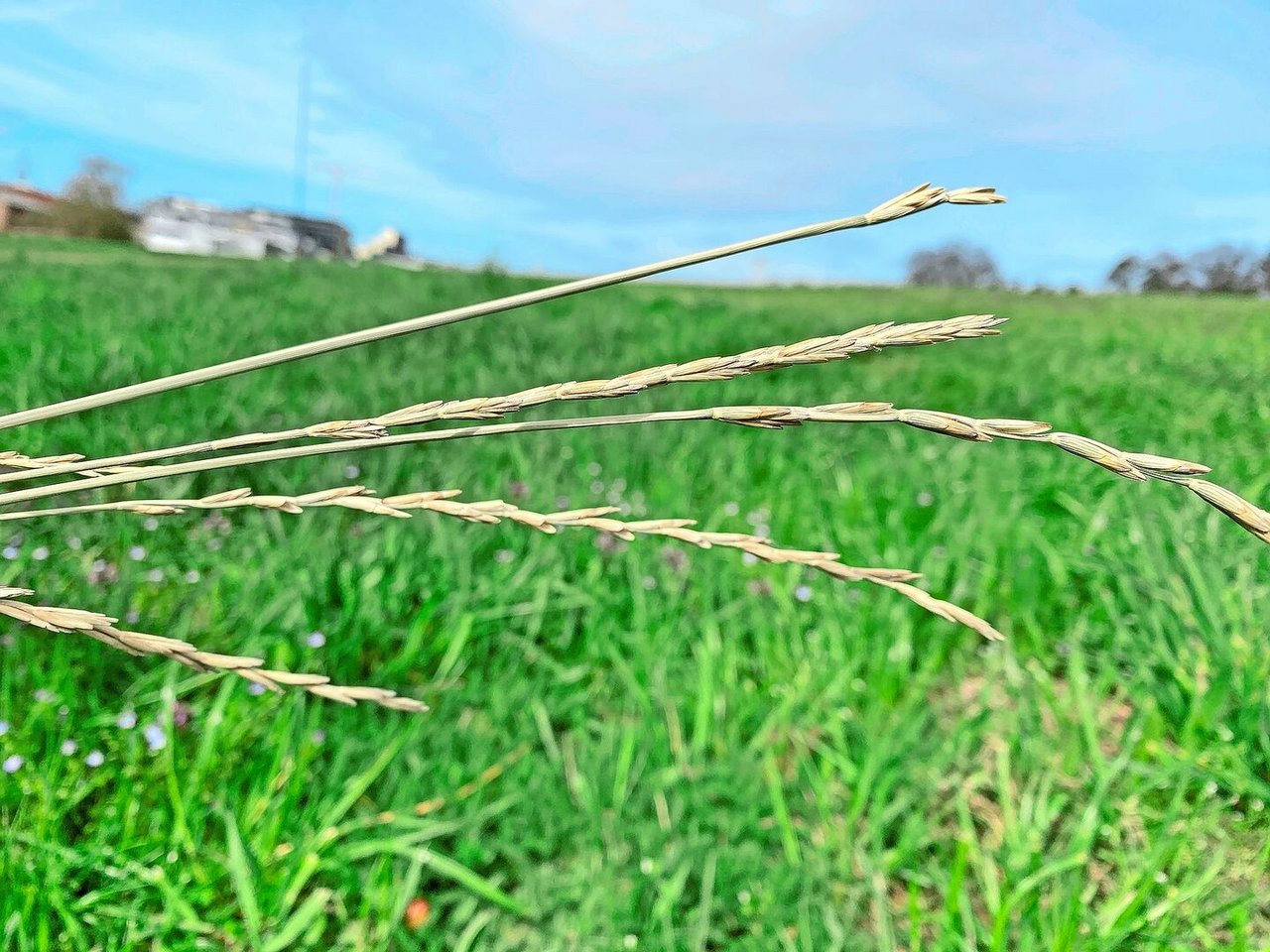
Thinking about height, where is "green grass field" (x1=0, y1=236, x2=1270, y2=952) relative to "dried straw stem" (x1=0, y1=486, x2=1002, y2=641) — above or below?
below

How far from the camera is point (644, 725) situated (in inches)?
70.7

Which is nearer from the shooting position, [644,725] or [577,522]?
[577,522]

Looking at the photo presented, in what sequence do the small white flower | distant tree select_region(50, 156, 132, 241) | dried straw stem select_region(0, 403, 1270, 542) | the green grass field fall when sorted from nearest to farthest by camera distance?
dried straw stem select_region(0, 403, 1270, 542), the green grass field, the small white flower, distant tree select_region(50, 156, 132, 241)

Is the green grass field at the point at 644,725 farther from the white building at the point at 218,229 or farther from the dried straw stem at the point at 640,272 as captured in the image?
the white building at the point at 218,229

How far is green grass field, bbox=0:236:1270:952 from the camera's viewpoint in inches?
55.8

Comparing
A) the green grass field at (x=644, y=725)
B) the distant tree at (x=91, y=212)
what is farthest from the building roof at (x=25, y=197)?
the green grass field at (x=644, y=725)

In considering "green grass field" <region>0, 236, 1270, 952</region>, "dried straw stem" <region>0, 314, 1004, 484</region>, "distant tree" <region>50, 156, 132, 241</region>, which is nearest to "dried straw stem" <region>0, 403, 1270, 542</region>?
"dried straw stem" <region>0, 314, 1004, 484</region>

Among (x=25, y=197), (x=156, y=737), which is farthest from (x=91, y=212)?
(x=156, y=737)

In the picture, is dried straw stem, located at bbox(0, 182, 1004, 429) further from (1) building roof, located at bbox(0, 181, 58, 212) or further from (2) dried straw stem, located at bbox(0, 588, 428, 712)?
(1) building roof, located at bbox(0, 181, 58, 212)

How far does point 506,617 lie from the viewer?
2119 millimetres

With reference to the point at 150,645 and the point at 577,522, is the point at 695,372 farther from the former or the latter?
the point at 150,645

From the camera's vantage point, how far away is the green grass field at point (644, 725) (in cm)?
142

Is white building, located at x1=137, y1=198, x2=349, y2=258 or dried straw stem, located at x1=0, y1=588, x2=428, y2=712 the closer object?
dried straw stem, located at x1=0, y1=588, x2=428, y2=712

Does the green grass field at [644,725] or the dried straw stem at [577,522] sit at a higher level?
the dried straw stem at [577,522]
